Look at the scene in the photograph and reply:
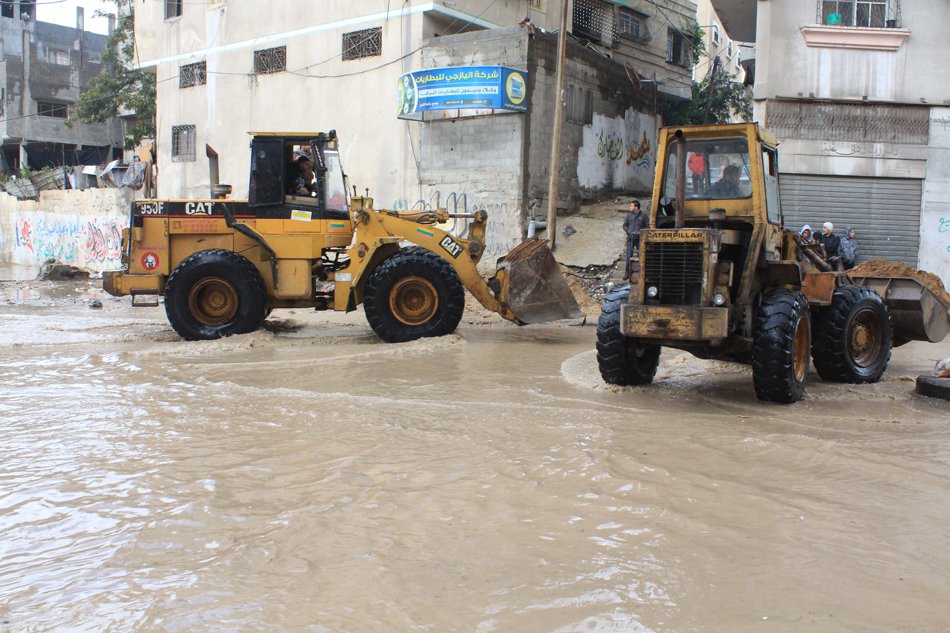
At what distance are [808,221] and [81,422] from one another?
13388 millimetres

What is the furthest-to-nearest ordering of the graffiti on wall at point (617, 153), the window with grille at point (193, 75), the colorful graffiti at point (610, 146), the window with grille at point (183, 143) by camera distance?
the window with grille at point (183, 143) → the window with grille at point (193, 75) → the colorful graffiti at point (610, 146) → the graffiti on wall at point (617, 153)

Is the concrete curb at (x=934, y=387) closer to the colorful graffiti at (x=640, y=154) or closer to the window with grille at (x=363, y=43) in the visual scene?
the colorful graffiti at (x=640, y=154)

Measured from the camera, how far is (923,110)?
15812 millimetres

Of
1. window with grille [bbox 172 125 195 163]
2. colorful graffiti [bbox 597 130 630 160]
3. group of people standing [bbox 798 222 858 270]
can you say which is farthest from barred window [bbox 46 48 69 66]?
group of people standing [bbox 798 222 858 270]

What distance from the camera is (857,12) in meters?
16.0

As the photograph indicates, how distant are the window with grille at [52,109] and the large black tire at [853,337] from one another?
1473 inches

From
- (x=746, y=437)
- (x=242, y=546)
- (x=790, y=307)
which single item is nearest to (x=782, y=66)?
(x=790, y=307)

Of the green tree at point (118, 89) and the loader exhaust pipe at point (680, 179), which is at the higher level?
the green tree at point (118, 89)

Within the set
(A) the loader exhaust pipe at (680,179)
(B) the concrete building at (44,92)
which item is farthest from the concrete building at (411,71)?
(B) the concrete building at (44,92)

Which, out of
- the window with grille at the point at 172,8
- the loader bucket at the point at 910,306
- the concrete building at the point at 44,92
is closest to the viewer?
the loader bucket at the point at 910,306

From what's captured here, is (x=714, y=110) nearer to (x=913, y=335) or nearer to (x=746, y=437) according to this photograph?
(x=913, y=335)

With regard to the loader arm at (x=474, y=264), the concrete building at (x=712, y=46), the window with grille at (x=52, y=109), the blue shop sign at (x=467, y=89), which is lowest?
the loader arm at (x=474, y=264)

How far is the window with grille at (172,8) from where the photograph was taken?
80.6ft

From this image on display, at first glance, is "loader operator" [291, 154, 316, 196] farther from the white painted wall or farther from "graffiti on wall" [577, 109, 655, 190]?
the white painted wall
